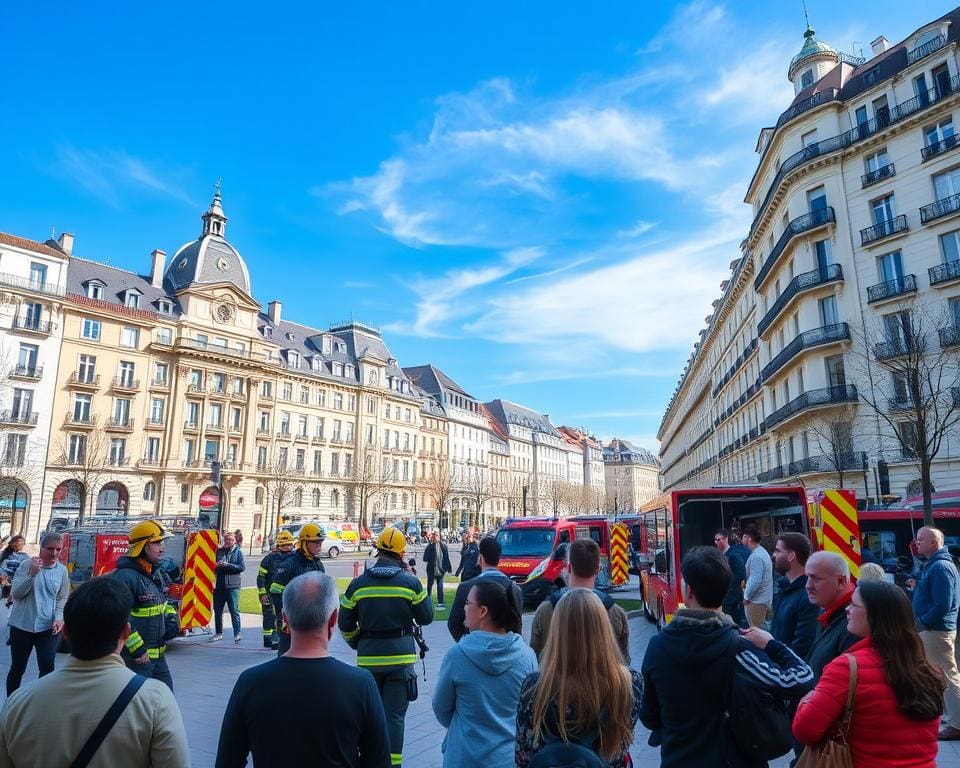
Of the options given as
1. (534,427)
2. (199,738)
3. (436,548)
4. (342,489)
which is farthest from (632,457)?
(199,738)

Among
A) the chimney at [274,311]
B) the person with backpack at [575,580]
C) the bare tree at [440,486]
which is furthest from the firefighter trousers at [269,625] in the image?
the bare tree at [440,486]

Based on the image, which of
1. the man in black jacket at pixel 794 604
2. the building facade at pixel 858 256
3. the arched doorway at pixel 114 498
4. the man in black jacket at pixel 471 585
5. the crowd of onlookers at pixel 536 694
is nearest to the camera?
the crowd of onlookers at pixel 536 694

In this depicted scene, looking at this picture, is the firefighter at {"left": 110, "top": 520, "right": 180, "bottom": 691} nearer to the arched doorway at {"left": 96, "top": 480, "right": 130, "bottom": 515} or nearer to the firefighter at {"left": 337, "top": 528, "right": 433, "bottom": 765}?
the firefighter at {"left": 337, "top": 528, "right": 433, "bottom": 765}

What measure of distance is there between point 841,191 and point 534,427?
86.9m

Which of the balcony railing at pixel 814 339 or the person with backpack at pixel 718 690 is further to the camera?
the balcony railing at pixel 814 339

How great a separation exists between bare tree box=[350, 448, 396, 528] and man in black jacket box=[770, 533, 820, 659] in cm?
6086

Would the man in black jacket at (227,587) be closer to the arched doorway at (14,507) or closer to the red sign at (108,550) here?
the red sign at (108,550)

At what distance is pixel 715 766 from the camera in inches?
114

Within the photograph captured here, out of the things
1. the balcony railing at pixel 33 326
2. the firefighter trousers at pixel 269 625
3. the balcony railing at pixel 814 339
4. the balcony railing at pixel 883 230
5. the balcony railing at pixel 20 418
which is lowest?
the firefighter trousers at pixel 269 625

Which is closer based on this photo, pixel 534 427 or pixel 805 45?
pixel 805 45

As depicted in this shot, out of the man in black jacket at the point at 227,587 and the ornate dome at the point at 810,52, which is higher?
the ornate dome at the point at 810,52

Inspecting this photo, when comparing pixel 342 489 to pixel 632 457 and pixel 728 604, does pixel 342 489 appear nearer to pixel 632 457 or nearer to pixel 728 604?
pixel 728 604

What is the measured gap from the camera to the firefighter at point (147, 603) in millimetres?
5227

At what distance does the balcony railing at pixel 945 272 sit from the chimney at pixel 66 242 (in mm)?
56367
